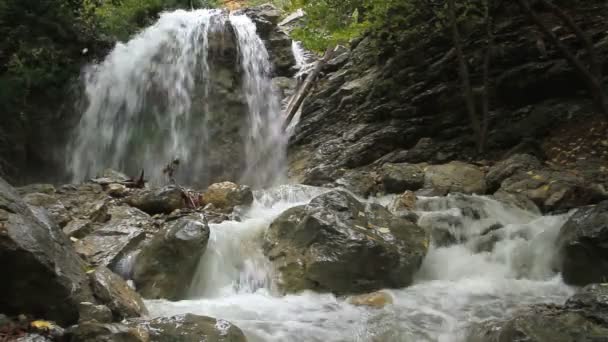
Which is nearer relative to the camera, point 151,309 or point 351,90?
point 151,309

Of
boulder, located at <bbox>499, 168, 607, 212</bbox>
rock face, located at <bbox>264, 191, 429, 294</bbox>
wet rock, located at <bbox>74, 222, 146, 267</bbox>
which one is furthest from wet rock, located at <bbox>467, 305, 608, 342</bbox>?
wet rock, located at <bbox>74, 222, 146, 267</bbox>

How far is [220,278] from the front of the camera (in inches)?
234

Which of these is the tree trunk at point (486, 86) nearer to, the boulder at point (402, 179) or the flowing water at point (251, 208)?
the boulder at point (402, 179)

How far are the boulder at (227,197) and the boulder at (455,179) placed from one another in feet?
10.4

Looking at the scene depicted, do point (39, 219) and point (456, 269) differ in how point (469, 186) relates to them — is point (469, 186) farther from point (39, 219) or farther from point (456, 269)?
point (39, 219)

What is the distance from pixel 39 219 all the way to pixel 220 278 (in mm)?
2279

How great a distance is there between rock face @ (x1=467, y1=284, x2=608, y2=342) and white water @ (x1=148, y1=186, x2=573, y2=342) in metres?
0.69

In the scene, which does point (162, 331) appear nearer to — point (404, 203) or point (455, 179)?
point (404, 203)

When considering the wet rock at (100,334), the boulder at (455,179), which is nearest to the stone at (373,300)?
the wet rock at (100,334)

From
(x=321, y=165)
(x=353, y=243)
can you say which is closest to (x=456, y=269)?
(x=353, y=243)

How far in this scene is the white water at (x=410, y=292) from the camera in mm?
4559

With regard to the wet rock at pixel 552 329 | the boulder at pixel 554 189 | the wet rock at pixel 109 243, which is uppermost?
the boulder at pixel 554 189

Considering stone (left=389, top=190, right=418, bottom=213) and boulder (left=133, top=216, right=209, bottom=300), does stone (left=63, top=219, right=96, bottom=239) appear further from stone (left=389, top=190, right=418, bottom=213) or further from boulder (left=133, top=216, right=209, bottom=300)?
stone (left=389, top=190, right=418, bottom=213)

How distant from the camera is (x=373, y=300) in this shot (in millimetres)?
5191
